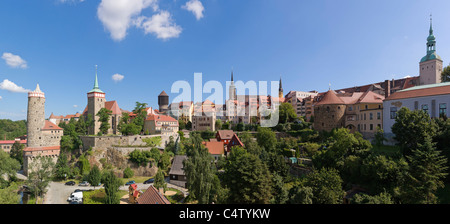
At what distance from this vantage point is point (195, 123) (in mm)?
66062

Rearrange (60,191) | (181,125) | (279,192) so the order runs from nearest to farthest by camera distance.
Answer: (279,192) < (60,191) < (181,125)

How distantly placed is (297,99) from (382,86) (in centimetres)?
2506

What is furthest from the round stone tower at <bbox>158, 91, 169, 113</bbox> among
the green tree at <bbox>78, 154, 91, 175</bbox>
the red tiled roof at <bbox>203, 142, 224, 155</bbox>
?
the green tree at <bbox>78, 154, 91, 175</bbox>

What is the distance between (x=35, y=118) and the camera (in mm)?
42562

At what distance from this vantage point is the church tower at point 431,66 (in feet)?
165

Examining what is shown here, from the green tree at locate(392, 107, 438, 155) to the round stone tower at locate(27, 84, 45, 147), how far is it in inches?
2452

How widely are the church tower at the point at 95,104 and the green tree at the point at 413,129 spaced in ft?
193

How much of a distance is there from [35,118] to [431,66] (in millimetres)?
92621

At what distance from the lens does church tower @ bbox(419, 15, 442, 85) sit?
50.4 metres

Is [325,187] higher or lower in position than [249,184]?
higher

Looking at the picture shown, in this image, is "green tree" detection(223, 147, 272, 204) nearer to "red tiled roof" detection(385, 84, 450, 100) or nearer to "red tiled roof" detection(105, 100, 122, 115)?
"red tiled roof" detection(385, 84, 450, 100)

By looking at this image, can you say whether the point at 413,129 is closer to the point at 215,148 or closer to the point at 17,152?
the point at 215,148

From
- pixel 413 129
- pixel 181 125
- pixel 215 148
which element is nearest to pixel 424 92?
pixel 413 129
